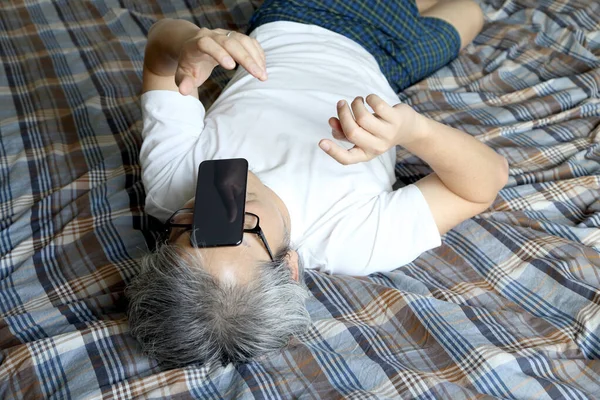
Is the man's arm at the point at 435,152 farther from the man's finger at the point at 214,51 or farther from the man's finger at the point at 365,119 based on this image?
the man's finger at the point at 214,51

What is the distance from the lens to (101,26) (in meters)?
1.85

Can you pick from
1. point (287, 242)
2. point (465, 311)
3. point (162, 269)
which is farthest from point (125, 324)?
point (465, 311)

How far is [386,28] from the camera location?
1.56 metres

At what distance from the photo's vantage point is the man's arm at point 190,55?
3.31 feet

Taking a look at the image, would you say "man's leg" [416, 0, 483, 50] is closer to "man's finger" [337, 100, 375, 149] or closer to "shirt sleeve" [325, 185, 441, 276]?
"shirt sleeve" [325, 185, 441, 276]

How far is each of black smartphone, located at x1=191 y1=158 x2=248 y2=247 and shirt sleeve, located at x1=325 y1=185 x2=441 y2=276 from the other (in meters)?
0.23

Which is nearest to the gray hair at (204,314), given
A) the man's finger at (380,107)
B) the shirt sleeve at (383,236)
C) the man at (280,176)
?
the man at (280,176)

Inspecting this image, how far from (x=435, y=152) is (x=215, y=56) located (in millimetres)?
422

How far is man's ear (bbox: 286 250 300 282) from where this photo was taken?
1026 millimetres

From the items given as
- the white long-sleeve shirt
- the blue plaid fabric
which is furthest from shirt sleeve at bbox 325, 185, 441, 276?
the blue plaid fabric

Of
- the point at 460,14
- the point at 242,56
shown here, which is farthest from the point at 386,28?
the point at 242,56

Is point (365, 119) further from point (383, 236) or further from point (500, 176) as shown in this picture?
point (500, 176)

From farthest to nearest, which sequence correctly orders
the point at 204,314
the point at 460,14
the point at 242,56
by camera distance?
1. the point at 460,14
2. the point at 242,56
3. the point at 204,314

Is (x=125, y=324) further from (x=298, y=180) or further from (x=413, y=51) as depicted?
(x=413, y=51)
